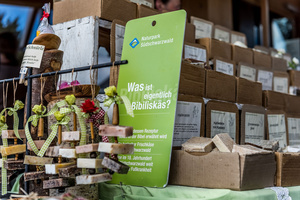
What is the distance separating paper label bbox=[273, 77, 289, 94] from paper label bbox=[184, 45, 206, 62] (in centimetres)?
87

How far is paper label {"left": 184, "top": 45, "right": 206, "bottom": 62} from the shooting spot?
7.76 feet

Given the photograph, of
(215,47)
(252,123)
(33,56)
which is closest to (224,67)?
(215,47)

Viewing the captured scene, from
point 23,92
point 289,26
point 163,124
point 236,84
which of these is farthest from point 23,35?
point 289,26

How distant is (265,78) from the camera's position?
299 centimetres

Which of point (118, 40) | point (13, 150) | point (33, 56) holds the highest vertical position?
point (118, 40)

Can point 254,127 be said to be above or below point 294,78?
below

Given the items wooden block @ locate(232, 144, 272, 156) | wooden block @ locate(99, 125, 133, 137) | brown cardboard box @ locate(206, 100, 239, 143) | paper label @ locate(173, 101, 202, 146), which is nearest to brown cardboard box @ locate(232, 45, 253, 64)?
brown cardboard box @ locate(206, 100, 239, 143)

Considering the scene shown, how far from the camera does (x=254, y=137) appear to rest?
2.36 metres

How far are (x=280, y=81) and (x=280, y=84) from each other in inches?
1.0

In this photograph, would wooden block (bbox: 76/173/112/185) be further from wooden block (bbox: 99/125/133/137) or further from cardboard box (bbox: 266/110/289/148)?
cardboard box (bbox: 266/110/289/148)

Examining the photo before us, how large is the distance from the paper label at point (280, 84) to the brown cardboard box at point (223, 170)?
1.55 metres

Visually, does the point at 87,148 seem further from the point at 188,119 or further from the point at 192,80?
the point at 192,80

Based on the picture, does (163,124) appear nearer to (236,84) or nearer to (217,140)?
(217,140)

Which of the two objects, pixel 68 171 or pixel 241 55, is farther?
pixel 241 55
